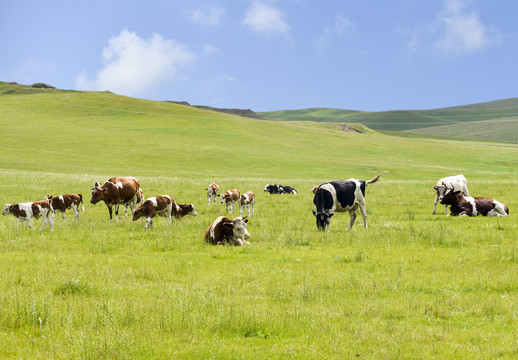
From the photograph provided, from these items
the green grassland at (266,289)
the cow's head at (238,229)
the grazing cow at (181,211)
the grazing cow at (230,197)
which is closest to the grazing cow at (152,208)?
the green grassland at (266,289)

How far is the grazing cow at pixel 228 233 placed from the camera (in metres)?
14.0

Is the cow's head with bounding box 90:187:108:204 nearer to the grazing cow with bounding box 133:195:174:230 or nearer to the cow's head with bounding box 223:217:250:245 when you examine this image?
the grazing cow with bounding box 133:195:174:230

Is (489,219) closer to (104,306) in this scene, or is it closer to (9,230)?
(104,306)

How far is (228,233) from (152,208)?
4107 mm

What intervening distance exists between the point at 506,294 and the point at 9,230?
48.9ft

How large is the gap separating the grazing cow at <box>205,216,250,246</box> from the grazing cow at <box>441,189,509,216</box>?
1150 centimetres

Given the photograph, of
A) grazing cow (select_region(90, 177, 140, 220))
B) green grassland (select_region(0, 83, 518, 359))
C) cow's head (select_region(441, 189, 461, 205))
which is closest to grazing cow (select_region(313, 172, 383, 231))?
green grassland (select_region(0, 83, 518, 359))

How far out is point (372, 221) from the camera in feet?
62.8

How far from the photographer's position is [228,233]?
14.3 m

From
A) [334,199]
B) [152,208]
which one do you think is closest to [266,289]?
[334,199]

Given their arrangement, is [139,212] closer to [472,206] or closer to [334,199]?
[334,199]

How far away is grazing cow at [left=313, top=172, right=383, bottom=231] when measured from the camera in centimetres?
1611

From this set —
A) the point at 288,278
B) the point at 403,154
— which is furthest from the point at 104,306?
the point at 403,154

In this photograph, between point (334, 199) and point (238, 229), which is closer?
point (238, 229)
